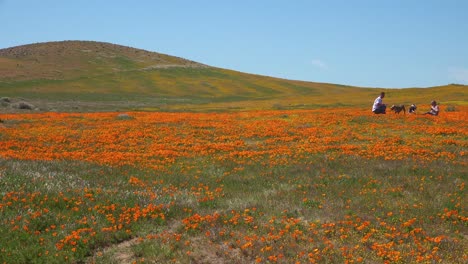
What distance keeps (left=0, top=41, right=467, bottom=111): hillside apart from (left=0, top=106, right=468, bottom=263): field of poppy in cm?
5177

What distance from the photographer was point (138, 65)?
448 feet

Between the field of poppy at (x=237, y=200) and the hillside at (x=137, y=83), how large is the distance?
51766 mm

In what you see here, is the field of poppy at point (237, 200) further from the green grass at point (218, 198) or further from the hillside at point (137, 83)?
the hillside at point (137, 83)

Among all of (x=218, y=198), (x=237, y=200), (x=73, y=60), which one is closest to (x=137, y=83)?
(x=73, y=60)

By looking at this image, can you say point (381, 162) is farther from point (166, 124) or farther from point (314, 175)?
point (166, 124)

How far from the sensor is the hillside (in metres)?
81.5

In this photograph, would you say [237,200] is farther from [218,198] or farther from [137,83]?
[137,83]

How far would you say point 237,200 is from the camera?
44.1 feet

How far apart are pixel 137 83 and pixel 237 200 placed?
10146 centimetres

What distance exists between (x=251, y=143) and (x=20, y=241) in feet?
53.7

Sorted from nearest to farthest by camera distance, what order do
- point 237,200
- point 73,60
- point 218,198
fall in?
point 237,200, point 218,198, point 73,60

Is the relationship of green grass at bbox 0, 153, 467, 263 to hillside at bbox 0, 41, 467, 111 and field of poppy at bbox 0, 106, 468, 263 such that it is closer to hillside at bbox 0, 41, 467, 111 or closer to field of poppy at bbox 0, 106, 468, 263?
field of poppy at bbox 0, 106, 468, 263

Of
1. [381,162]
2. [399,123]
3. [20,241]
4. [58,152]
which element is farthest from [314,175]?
[399,123]

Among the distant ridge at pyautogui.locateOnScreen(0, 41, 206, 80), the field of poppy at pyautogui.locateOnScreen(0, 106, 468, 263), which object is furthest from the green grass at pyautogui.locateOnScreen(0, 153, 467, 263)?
the distant ridge at pyautogui.locateOnScreen(0, 41, 206, 80)
